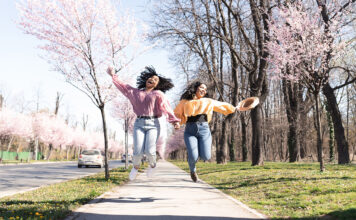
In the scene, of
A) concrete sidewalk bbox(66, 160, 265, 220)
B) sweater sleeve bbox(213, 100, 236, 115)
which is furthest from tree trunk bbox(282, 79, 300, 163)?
sweater sleeve bbox(213, 100, 236, 115)

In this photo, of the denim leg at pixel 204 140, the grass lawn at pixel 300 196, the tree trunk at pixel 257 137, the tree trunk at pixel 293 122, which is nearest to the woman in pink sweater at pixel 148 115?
the denim leg at pixel 204 140

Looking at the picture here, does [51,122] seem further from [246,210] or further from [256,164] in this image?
[246,210]

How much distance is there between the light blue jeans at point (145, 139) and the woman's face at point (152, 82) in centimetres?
71

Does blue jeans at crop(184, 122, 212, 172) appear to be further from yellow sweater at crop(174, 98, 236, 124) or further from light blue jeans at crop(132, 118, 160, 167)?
light blue jeans at crop(132, 118, 160, 167)

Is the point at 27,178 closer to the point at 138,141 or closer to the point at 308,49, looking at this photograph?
the point at 138,141

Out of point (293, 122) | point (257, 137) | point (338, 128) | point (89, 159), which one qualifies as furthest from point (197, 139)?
point (89, 159)

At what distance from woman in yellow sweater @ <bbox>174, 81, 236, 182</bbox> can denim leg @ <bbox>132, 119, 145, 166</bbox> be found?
919mm

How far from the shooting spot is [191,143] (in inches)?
260

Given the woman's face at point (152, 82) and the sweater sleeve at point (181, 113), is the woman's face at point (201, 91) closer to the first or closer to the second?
the sweater sleeve at point (181, 113)

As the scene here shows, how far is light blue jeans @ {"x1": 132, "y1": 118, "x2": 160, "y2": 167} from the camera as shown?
20.1 ft

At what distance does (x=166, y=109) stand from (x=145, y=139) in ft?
2.39

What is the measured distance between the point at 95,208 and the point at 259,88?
12.6m

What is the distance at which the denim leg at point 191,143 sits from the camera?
21.5 feet

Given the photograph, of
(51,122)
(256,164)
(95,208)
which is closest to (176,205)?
(95,208)
